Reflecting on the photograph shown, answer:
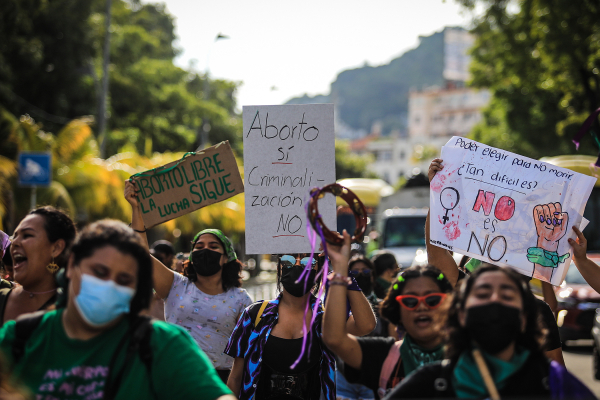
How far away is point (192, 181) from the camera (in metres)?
4.40

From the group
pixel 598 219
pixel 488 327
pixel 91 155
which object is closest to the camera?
pixel 488 327

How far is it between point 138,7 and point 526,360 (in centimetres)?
5116

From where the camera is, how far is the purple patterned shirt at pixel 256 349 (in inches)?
135

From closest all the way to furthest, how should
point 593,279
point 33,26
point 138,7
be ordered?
point 593,279 < point 33,26 < point 138,7

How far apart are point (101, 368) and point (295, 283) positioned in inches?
60.2

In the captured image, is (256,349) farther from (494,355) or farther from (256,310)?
(494,355)

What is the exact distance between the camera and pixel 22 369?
2.19m

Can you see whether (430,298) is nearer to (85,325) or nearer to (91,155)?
(85,325)

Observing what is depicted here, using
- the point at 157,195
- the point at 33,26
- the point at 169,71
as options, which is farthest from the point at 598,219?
the point at 169,71

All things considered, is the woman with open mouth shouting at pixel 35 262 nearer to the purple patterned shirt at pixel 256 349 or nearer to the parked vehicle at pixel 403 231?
the purple patterned shirt at pixel 256 349

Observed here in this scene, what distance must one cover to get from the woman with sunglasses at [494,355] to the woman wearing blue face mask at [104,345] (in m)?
0.78

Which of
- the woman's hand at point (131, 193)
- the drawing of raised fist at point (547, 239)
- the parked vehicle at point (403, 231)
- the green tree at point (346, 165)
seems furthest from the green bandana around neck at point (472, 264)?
the green tree at point (346, 165)

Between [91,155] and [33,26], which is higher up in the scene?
[33,26]

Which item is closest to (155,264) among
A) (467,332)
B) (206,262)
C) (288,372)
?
(206,262)
